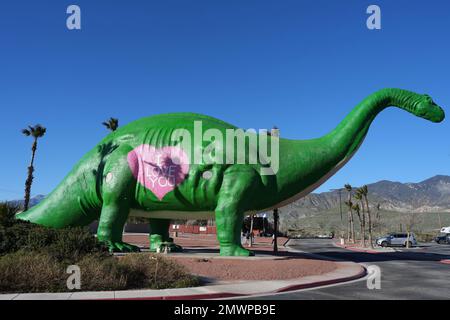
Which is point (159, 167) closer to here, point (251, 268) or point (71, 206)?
point (71, 206)

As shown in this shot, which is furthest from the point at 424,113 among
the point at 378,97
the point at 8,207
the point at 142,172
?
the point at 8,207

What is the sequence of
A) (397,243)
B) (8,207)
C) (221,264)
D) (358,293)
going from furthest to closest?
(397,243), (8,207), (221,264), (358,293)

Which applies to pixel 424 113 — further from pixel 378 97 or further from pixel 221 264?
pixel 221 264

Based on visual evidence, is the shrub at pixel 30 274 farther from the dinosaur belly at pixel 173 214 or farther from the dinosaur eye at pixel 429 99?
the dinosaur eye at pixel 429 99

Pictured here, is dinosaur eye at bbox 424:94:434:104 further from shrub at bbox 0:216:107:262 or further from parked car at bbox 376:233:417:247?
parked car at bbox 376:233:417:247

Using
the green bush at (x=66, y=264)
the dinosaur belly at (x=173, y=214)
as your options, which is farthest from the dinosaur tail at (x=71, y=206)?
the green bush at (x=66, y=264)

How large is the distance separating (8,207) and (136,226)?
143 ft

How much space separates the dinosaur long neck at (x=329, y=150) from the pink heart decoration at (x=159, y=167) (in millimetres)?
3581

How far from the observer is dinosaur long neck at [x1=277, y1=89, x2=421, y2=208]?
50.7 feet

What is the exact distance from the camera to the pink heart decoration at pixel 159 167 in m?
15.4

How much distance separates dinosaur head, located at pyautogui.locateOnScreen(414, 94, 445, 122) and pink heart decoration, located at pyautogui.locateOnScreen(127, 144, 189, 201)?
8.70m

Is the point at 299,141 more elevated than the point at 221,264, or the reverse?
the point at 299,141

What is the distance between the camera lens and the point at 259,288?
10523 millimetres

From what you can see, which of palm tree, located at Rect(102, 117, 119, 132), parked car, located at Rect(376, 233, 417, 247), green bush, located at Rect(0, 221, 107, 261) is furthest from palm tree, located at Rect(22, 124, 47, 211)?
parked car, located at Rect(376, 233, 417, 247)
